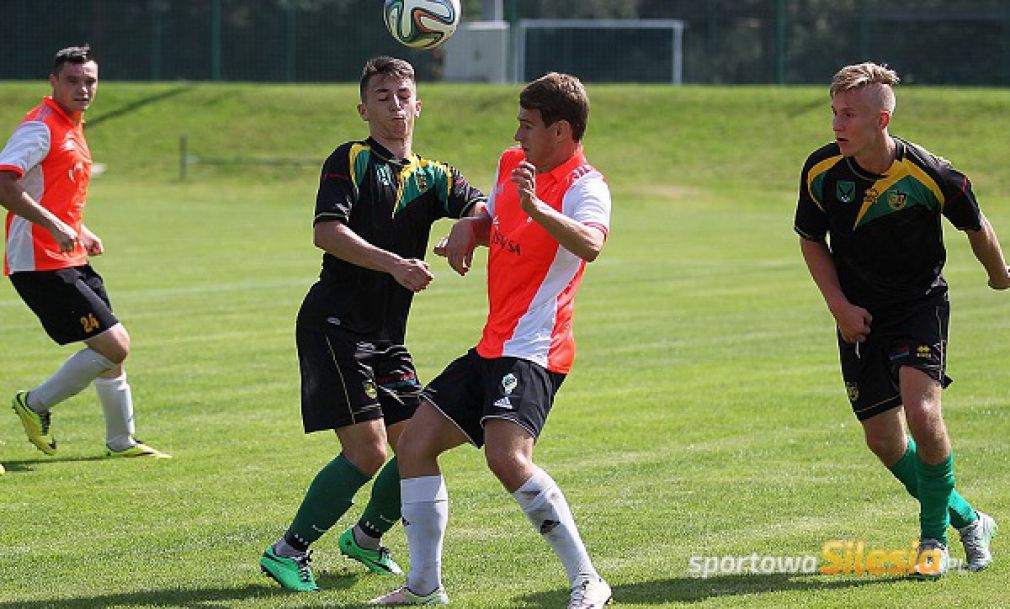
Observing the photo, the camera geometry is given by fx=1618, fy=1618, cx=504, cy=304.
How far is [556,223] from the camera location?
19.4 ft

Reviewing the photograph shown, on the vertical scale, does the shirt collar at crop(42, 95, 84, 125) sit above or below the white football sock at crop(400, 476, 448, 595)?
above

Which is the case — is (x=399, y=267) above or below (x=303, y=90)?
above

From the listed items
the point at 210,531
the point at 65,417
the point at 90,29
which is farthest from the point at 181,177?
the point at 210,531

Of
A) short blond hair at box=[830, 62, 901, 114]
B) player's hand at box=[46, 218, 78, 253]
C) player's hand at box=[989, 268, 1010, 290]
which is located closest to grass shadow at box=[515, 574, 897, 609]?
player's hand at box=[989, 268, 1010, 290]

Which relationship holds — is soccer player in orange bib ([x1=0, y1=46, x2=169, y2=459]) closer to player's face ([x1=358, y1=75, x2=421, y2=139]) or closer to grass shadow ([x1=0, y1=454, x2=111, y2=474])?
grass shadow ([x1=0, y1=454, x2=111, y2=474])

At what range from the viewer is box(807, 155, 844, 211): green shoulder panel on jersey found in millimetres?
7016

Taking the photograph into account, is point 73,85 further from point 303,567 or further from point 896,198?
point 896,198

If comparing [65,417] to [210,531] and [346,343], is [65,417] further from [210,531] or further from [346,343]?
[346,343]

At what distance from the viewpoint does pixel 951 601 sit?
6441mm

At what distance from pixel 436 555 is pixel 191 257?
1761cm

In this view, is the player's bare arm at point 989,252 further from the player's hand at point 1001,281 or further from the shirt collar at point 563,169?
the shirt collar at point 563,169

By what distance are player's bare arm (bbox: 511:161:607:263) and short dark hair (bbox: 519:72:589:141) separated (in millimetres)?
228

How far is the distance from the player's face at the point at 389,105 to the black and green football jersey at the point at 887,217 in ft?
5.68

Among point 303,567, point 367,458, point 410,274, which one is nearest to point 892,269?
point 410,274
